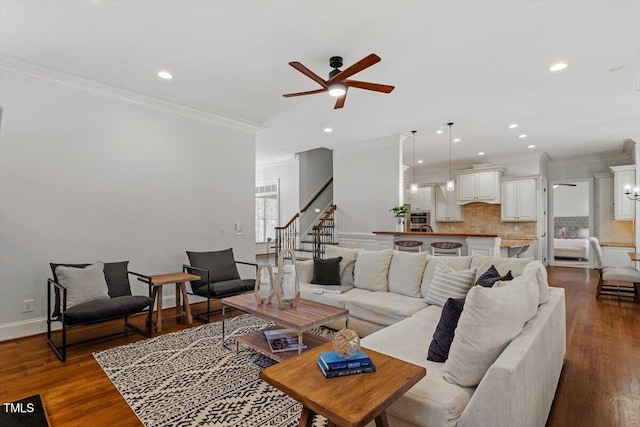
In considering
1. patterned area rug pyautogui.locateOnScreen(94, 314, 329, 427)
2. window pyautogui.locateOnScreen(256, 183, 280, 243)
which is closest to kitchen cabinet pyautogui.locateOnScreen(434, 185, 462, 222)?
window pyautogui.locateOnScreen(256, 183, 280, 243)

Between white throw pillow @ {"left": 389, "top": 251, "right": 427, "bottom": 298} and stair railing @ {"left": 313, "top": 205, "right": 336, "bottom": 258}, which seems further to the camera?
stair railing @ {"left": 313, "top": 205, "right": 336, "bottom": 258}

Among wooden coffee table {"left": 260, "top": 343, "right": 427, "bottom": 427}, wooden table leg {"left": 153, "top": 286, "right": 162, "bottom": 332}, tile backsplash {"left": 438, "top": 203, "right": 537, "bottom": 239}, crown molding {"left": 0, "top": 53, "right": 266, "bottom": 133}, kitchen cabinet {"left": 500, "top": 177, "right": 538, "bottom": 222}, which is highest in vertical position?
crown molding {"left": 0, "top": 53, "right": 266, "bottom": 133}

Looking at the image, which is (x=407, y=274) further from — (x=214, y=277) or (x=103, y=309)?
(x=103, y=309)

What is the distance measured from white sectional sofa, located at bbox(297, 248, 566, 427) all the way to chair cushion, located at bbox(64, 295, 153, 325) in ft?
6.87

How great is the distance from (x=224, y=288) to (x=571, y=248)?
9878 mm

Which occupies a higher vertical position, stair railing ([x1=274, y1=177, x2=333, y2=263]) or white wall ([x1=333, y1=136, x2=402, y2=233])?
white wall ([x1=333, y1=136, x2=402, y2=233])

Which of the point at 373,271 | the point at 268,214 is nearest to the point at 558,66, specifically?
the point at 373,271

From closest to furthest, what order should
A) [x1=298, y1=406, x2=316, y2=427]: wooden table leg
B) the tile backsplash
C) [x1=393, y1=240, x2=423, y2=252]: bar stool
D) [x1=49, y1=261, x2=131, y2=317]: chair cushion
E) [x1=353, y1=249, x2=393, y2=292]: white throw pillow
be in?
[x1=298, y1=406, x2=316, y2=427]: wooden table leg → [x1=49, y1=261, x2=131, y2=317]: chair cushion → [x1=353, y1=249, x2=393, y2=292]: white throw pillow → [x1=393, y1=240, x2=423, y2=252]: bar stool → the tile backsplash

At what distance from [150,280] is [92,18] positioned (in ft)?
8.28

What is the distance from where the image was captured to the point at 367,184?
273 inches

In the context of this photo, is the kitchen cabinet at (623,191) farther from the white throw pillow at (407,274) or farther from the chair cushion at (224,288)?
the chair cushion at (224,288)

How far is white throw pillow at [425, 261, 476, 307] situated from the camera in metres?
2.92

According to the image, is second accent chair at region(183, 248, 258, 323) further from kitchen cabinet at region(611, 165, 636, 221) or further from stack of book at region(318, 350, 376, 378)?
kitchen cabinet at region(611, 165, 636, 221)

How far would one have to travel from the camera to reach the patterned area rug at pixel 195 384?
6.79 feet
